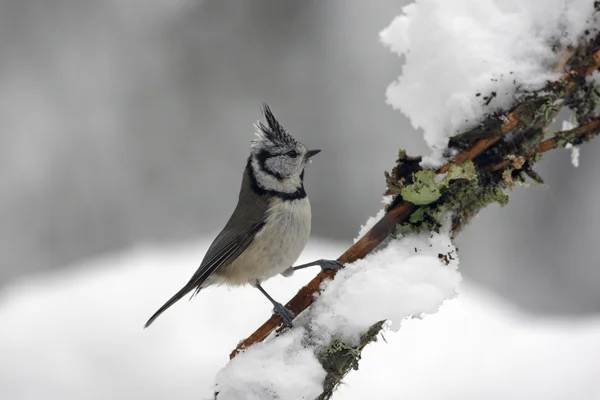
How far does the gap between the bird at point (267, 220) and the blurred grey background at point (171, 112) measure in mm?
6607

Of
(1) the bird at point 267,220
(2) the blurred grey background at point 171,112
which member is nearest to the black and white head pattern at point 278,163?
(1) the bird at point 267,220

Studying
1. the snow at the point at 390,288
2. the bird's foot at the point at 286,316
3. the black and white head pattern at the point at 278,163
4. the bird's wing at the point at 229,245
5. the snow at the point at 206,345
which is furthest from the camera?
the snow at the point at 206,345

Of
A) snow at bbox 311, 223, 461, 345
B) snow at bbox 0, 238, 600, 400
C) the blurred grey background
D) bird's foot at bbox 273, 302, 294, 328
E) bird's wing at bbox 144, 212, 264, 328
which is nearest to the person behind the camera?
snow at bbox 311, 223, 461, 345

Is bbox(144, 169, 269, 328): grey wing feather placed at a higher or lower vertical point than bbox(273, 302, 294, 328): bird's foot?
higher

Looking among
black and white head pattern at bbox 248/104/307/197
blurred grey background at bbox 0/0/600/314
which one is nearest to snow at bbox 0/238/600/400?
black and white head pattern at bbox 248/104/307/197

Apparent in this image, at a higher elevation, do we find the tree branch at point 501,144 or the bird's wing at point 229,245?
the bird's wing at point 229,245

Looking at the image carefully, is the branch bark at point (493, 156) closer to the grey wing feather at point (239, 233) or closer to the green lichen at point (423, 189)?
the green lichen at point (423, 189)

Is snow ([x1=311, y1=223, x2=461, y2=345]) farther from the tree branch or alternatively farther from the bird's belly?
the bird's belly

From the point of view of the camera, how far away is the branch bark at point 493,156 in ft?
5.63

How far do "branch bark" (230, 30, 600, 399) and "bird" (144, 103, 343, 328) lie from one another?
3.49 ft

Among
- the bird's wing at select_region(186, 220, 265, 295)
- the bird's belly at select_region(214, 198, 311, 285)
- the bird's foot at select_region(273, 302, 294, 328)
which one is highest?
the bird's wing at select_region(186, 220, 265, 295)

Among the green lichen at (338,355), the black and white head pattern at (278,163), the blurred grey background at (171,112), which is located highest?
the blurred grey background at (171,112)

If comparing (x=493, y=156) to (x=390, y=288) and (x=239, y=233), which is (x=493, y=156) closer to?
(x=390, y=288)

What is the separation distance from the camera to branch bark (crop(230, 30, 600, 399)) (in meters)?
1.72
